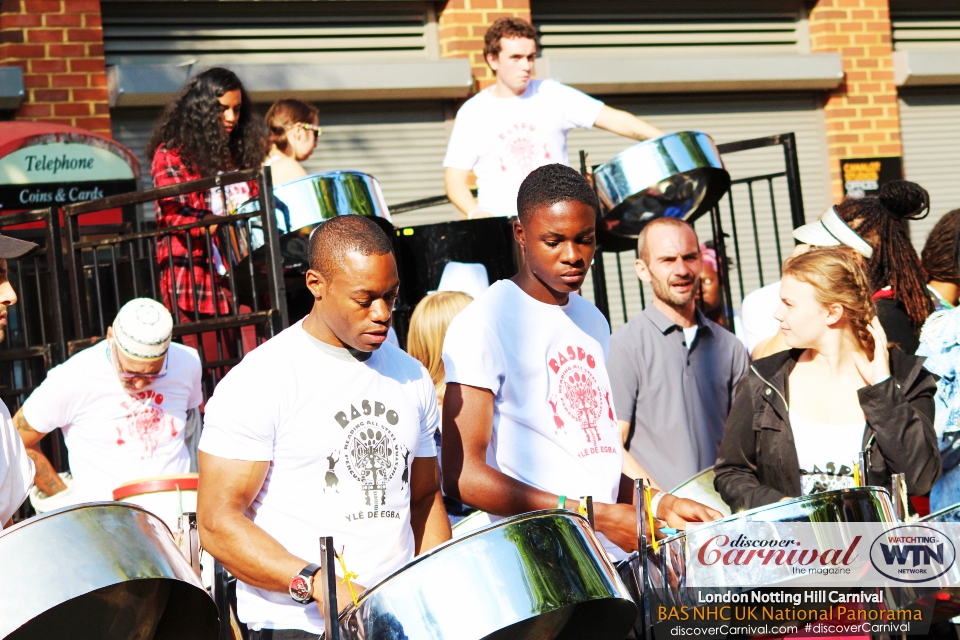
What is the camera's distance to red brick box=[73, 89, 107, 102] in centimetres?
527

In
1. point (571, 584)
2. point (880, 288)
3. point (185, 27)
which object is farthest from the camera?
point (185, 27)

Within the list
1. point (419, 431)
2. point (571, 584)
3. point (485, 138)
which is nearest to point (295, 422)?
point (419, 431)

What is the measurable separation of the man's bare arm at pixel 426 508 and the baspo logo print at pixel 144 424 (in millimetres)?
1878

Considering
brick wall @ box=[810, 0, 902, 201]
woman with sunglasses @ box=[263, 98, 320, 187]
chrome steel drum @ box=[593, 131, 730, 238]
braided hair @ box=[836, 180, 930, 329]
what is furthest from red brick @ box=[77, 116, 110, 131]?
brick wall @ box=[810, 0, 902, 201]

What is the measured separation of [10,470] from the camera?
2131 millimetres

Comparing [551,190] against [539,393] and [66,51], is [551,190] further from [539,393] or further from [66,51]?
[66,51]

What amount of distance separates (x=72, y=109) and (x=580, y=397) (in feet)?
12.4

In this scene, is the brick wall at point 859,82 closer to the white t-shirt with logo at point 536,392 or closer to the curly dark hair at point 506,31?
the curly dark hair at point 506,31

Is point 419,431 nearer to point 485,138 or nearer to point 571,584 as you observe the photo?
point 571,584

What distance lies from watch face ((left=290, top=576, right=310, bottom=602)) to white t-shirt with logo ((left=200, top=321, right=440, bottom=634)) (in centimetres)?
15

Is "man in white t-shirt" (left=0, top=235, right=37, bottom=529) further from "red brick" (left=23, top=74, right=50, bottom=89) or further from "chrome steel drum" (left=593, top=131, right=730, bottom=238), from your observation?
"red brick" (left=23, top=74, right=50, bottom=89)

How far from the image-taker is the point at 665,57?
21.2ft

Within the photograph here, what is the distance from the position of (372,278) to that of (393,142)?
4.25 meters

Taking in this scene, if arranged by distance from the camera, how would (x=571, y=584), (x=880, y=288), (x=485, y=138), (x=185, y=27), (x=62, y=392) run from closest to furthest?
(x=571, y=584), (x=880, y=288), (x=62, y=392), (x=485, y=138), (x=185, y=27)
